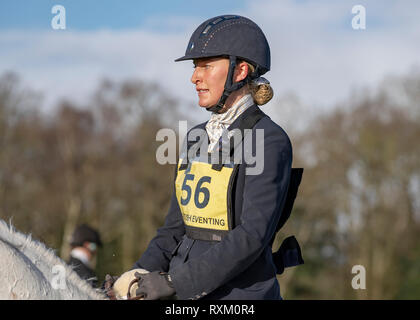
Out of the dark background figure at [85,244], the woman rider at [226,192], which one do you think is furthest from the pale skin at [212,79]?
the dark background figure at [85,244]

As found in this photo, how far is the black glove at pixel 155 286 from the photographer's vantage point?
2928 mm

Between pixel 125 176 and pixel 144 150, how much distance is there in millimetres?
1710

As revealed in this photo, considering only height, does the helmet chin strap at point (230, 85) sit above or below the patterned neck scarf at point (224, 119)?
above

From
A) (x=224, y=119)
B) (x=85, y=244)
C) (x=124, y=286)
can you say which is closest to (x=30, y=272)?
(x=124, y=286)

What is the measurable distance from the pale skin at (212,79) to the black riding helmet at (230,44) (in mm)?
35

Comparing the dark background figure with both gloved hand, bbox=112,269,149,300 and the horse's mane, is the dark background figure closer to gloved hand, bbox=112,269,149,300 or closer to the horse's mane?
gloved hand, bbox=112,269,149,300

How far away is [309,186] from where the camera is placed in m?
27.6

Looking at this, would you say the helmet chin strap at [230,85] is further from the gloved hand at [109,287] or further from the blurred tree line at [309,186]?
the blurred tree line at [309,186]

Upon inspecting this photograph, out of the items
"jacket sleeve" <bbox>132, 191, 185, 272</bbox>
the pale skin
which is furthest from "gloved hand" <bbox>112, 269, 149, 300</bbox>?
the pale skin

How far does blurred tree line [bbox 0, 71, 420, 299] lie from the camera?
2636 centimetres

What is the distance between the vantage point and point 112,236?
2775 cm

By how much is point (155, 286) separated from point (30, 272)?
2.15ft
